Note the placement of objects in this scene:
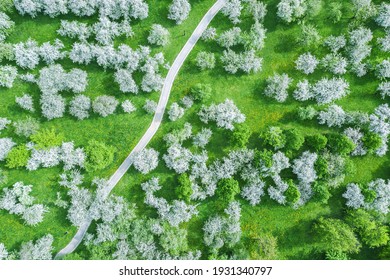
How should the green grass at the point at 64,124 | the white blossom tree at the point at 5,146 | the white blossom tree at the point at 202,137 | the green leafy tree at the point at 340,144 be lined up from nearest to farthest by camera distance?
the green leafy tree at the point at 340,144, the white blossom tree at the point at 5,146, the white blossom tree at the point at 202,137, the green grass at the point at 64,124

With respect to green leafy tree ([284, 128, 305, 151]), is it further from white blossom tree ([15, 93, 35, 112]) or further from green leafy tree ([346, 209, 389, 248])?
white blossom tree ([15, 93, 35, 112])

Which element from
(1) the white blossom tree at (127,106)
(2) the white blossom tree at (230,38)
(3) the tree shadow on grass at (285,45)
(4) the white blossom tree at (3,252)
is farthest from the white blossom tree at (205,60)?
(4) the white blossom tree at (3,252)

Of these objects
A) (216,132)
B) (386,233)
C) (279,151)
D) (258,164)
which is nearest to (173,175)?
(216,132)

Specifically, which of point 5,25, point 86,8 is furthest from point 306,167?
point 5,25

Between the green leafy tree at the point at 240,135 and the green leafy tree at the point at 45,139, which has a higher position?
the green leafy tree at the point at 45,139

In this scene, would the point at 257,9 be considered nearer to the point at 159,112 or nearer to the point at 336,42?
the point at 336,42

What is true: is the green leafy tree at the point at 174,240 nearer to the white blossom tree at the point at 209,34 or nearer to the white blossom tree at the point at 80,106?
the white blossom tree at the point at 80,106
